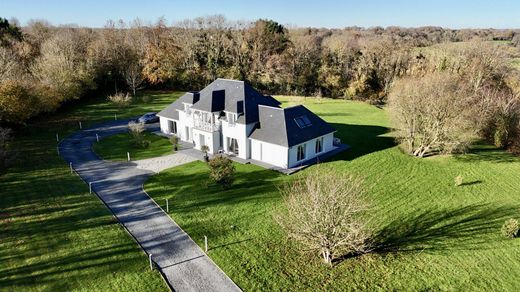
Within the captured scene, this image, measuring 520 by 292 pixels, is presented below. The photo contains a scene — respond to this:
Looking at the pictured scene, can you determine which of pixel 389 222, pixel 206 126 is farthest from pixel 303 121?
pixel 389 222

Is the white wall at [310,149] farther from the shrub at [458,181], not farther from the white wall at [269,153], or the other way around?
the shrub at [458,181]

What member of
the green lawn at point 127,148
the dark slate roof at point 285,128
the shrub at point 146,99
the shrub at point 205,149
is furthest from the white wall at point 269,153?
the shrub at point 146,99

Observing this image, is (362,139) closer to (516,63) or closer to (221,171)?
(221,171)

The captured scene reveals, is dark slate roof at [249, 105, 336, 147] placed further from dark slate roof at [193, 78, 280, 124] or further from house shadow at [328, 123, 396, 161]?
house shadow at [328, 123, 396, 161]

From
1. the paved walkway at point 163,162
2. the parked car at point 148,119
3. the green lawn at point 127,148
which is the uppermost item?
the parked car at point 148,119

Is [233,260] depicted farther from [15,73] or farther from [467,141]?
[15,73]
